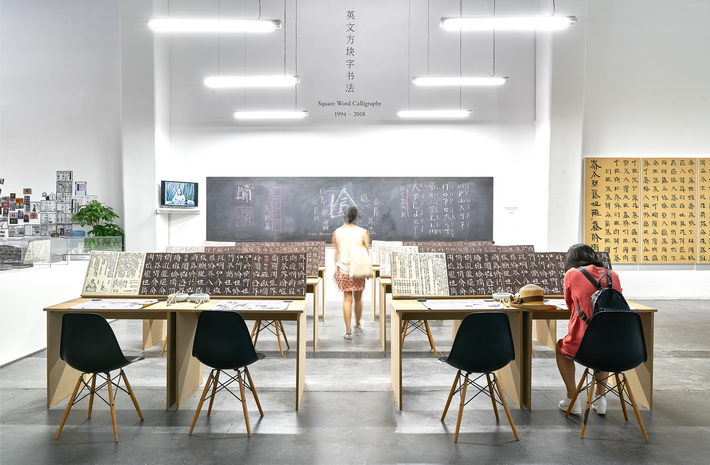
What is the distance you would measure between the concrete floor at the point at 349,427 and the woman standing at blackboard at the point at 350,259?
1154 millimetres

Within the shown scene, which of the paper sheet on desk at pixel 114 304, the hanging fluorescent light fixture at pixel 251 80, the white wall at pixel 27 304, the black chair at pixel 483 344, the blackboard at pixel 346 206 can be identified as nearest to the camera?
the black chair at pixel 483 344

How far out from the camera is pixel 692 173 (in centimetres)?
763

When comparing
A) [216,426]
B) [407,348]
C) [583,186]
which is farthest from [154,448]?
[583,186]

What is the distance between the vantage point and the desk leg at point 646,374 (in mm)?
3361

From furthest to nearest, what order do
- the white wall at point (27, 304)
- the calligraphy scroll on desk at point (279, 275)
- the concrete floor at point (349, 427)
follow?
the white wall at point (27, 304)
the calligraphy scroll on desk at point (279, 275)
the concrete floor at point (349, 427)

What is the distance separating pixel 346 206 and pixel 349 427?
5.11m

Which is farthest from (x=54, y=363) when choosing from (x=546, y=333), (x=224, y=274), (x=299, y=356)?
Answer: (x=546, y=333)

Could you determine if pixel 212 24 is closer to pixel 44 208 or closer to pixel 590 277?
pixel 590 277

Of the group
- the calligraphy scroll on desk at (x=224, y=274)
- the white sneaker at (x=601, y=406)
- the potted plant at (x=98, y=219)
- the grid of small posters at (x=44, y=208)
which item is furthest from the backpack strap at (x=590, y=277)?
the grid of small posters at (x=44, y=208)

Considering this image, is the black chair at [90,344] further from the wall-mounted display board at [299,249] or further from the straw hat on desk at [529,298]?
the wall-mounted display board at [299,249]

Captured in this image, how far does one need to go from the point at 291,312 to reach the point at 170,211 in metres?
5.03

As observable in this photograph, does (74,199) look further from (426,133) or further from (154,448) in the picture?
(154,448)

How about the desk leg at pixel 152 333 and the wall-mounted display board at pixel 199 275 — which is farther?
the desk leg at pixel 152 333

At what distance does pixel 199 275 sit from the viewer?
13.2 feet
